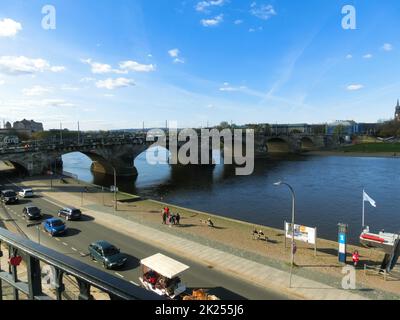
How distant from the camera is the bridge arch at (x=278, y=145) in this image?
13938 centimetres

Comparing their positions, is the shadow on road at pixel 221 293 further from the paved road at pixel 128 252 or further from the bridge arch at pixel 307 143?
the bridge arch at pixel 307 143

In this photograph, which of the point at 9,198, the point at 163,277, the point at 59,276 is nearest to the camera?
the point at 59,276

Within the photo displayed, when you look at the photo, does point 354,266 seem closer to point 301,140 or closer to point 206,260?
point 206,260

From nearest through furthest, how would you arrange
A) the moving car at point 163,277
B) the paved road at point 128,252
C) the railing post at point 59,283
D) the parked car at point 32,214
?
the railing post at point 59,283
the moving car at point 163,277
the paved road at point 128,252
the parked car at point 32,214

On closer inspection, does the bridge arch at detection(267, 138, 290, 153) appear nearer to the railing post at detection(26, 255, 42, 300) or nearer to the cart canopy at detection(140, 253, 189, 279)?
the cart canopy at detection(140, 253, 189, 279)

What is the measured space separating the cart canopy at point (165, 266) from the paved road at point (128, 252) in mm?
1624

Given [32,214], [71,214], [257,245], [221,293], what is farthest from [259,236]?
[32,214]

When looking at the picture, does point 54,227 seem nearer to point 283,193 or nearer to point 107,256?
point 107,256

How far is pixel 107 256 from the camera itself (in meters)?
20.5

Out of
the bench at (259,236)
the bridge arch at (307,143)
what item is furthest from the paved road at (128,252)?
the bridge arch at (307,143)

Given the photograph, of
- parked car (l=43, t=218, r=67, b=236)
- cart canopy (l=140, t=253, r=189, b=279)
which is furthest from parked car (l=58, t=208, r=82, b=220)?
cart canopy (l=140, t=253, r=189, b=279)

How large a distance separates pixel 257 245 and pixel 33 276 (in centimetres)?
2370

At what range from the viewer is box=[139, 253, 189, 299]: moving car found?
16422 millimetres
